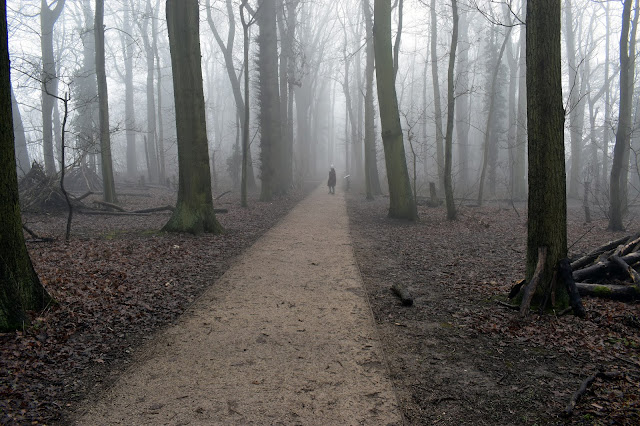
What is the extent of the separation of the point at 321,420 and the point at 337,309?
2517mm

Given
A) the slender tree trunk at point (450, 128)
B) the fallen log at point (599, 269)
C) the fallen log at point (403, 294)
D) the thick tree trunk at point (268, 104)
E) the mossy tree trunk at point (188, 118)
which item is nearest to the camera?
the fallen log at point (403, 294)

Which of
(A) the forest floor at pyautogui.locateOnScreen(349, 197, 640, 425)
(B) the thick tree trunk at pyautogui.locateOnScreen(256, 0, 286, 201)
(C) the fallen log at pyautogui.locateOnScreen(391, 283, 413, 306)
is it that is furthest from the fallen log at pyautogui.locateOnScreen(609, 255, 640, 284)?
(B) the thick tree trunk at pyautogui.locateOnScreen(256, 0, 286, 201)

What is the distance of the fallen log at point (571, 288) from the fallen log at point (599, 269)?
4.20ft

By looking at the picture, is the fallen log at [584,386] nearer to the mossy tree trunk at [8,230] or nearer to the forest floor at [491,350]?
the forest floor at [491,350]

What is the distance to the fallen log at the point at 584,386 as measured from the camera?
3.25 m

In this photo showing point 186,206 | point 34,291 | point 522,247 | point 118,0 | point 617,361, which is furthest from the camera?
point 118,0

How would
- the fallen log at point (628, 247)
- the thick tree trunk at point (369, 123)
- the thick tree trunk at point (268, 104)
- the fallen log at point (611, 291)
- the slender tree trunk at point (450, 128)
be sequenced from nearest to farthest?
the fallen log at point (611, 291) < the fallen log at point (628, 247) < the slender tree trunk at point (450, 128) < the thick tree trunk at point (268, 104) < the thick tree trunk at point (369, 123)

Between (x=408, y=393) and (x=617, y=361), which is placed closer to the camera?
(x=408, y=393)

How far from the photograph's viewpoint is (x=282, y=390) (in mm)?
3693

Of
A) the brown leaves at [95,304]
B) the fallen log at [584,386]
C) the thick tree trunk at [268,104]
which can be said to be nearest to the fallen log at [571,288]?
the fallen log at [584,386]

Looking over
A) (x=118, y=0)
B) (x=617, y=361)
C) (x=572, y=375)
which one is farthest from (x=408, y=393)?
(x=118, y=0)

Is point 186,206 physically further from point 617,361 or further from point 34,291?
point 617,361

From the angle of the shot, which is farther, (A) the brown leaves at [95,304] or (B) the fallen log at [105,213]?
(B) the fallen log at [105,213]

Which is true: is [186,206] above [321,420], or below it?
above
